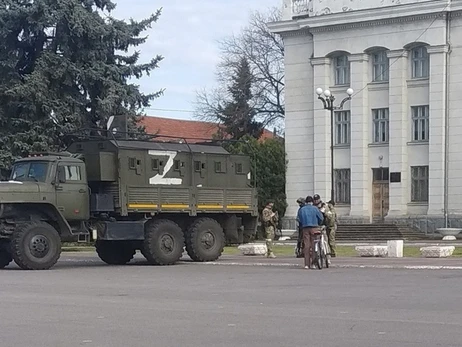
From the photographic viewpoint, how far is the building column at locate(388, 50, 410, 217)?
53938 millimetres

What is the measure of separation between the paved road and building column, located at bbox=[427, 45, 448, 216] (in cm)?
2987

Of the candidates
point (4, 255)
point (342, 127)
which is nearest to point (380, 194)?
point (342, 127)

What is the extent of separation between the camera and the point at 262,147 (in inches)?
2346

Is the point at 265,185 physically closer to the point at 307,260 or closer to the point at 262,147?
the point at 262,147

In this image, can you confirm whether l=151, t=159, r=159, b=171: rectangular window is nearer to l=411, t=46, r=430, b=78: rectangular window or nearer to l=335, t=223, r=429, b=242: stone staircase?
l=335, t=223, r=429, b=242: stone staircase

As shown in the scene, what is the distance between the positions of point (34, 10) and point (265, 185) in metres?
20.0

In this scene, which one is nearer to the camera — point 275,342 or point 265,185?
point 275,342

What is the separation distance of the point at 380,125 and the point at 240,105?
55.9 ft

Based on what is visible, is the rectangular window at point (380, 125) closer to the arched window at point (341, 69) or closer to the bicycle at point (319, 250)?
the arched window at point (341, 69)

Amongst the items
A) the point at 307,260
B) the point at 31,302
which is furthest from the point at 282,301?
the point at 307,260

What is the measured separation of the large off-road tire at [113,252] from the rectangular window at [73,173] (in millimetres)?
2876

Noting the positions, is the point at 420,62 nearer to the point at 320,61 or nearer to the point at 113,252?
the point at 320,61

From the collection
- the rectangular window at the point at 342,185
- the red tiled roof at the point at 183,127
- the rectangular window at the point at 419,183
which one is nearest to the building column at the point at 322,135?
the rectangular window at the point at 342,185

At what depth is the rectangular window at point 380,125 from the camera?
55.2 m
